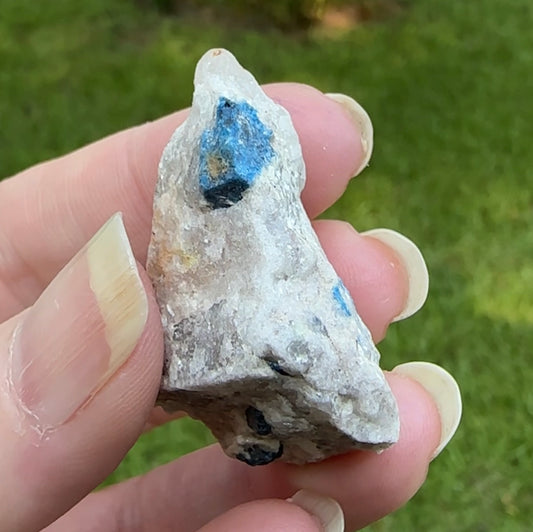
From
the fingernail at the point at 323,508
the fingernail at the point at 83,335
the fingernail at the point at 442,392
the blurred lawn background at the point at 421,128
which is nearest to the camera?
the fingernail at the point at 83,335

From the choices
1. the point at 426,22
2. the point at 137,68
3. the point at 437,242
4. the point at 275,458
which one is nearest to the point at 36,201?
the point at 275,458

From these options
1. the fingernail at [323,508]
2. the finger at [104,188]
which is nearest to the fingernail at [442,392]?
the fingernail at [323,508]

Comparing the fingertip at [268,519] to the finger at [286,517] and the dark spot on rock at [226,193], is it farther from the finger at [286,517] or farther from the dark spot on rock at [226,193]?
the dark spot on rock at [226,193]

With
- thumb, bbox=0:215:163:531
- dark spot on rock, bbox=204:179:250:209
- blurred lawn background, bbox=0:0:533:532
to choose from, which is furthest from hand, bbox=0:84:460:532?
blurred lawn background, bbox=0:0:533:532

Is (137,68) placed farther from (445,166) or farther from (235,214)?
(235,214)

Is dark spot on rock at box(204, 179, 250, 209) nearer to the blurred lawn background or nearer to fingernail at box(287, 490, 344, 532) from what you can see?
fingernail at box(287, 490, 344, 532)

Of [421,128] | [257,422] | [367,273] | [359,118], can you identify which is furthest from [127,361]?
[421,128]

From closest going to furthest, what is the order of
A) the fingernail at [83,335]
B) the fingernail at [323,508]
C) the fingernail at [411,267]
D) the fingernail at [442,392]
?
1. the fingernail at [83,335]
2. the fingernail at [323,508]
3. the fingernail at [442,392]
4. the fingernail at [411,267]
